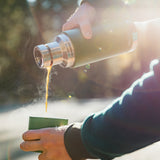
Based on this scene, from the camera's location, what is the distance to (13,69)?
11.9 meters

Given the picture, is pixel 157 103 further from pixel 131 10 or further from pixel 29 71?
pixel 29 71

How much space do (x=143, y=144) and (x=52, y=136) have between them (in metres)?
0.36

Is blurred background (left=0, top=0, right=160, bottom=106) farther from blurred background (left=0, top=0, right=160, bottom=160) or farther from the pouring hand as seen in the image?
the pouring hand

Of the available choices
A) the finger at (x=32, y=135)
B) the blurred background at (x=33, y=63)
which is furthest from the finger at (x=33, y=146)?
the blurred background at (x=33, y=63)

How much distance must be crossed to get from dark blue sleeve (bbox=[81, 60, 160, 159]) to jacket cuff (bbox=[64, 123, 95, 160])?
6 centimetres

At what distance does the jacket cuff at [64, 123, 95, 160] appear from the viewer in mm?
1022

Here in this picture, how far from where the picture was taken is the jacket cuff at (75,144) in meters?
1.02

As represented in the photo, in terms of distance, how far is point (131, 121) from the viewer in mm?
900

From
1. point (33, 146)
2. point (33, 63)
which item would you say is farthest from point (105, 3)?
point (33, 63)

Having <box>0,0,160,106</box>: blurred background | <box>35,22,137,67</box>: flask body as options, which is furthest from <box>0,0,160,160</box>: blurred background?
<box>35,22,137,67</box>: flask body

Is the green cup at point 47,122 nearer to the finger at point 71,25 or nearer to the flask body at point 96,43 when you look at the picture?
the flask body at point 96,43

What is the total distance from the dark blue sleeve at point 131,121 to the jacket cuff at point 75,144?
0.06 meters

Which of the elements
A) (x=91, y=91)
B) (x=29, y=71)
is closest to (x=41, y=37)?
(x=29, y=71)

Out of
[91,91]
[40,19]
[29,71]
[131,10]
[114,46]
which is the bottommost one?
[114,46]
